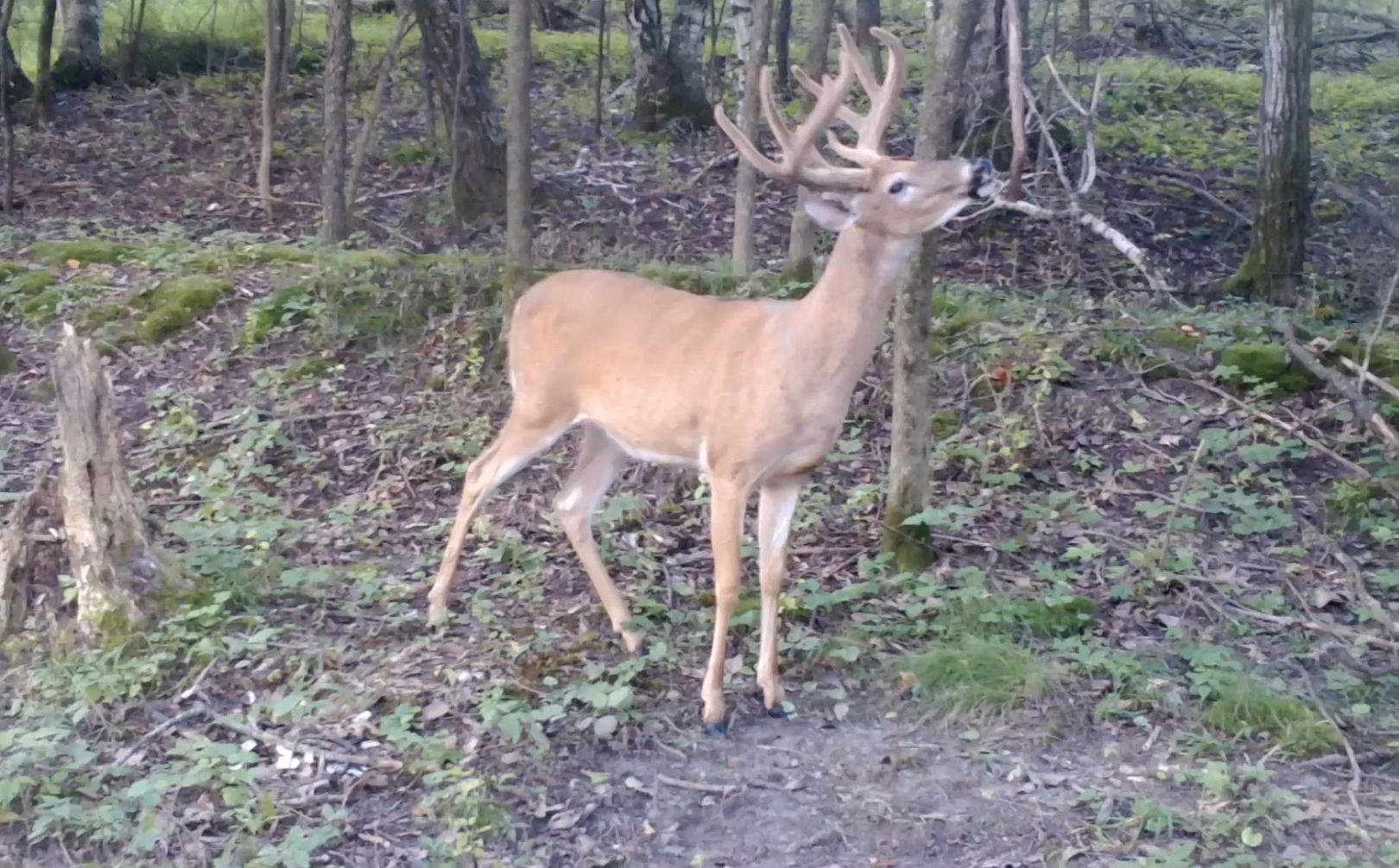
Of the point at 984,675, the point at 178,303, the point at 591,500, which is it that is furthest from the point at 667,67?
the point at 984,675

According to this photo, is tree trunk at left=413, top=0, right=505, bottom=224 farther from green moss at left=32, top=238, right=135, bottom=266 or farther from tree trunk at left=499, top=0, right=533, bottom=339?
tree trunk at left=499, top=0, right=533, bottom=339

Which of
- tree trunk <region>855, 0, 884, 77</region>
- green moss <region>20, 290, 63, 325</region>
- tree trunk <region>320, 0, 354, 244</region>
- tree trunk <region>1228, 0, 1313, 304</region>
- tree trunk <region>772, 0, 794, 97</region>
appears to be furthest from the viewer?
tree trunk <region>772, 0, 794, 97</region>

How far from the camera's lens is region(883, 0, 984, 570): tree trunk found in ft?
20.9

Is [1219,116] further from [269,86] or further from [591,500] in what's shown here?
[591,500]

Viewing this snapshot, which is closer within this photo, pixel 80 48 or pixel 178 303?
pixel 178 303

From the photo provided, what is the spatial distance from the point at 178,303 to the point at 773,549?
541cm

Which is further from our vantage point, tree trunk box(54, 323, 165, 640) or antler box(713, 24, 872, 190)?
tree trunk box(54, 323, 165, 640)

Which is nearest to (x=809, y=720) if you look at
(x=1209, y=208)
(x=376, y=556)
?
(x=376, y=556)

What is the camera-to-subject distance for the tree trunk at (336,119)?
10766mm

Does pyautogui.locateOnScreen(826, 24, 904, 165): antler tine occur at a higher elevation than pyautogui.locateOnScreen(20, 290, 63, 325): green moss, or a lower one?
higher

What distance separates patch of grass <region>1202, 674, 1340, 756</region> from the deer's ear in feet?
7.17

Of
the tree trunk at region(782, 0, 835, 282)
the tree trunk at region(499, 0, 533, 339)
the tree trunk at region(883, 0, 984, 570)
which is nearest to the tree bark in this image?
the tree trunk at region(782, 0, 835, 282)

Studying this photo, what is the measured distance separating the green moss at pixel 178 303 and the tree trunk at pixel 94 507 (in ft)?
11.6

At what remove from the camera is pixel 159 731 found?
5543mm
